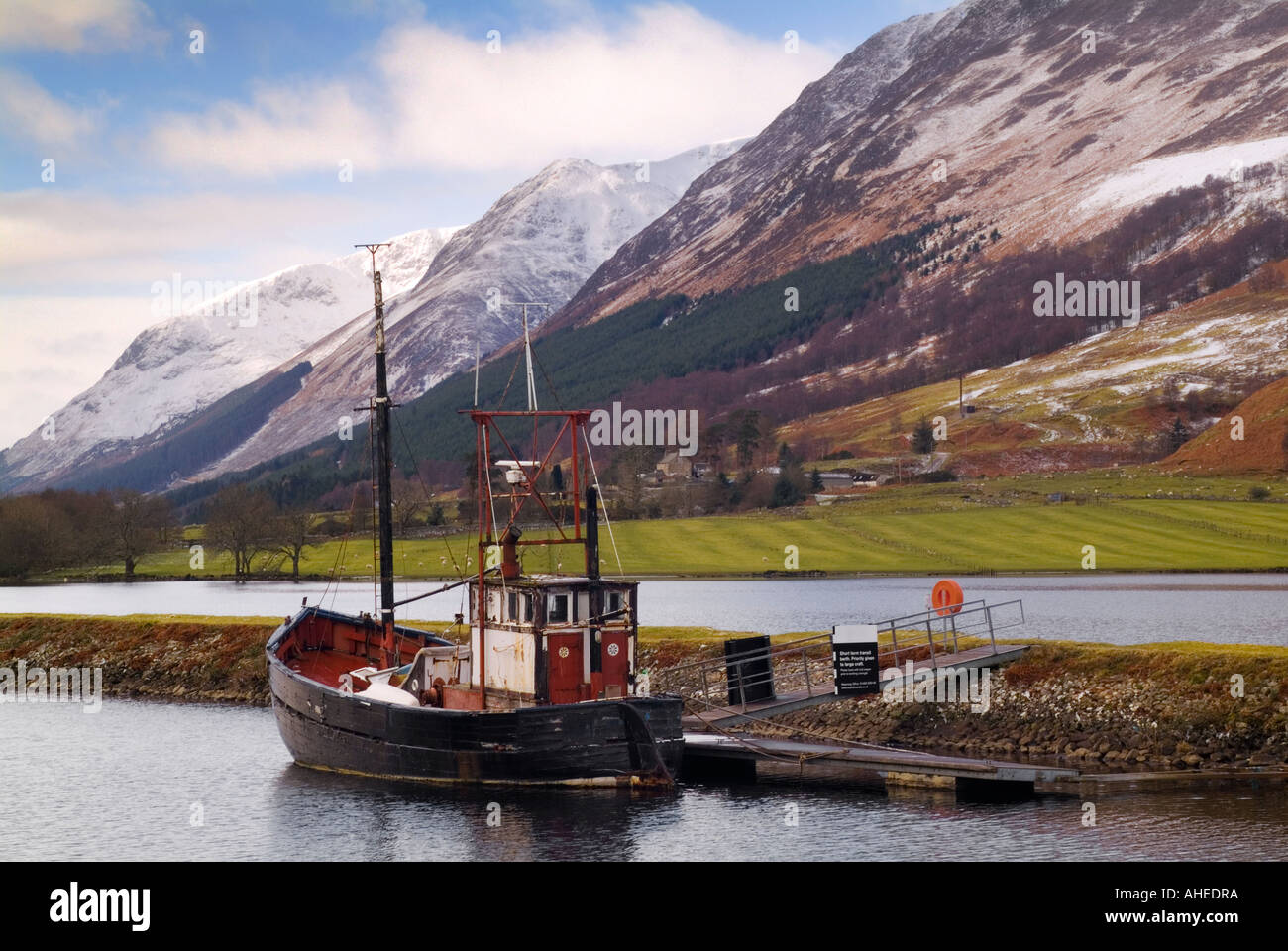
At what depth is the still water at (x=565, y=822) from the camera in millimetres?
36125

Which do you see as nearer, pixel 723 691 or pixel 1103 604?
pixel 723 691

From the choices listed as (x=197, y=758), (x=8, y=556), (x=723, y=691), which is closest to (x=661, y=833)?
(x=723, y=691)

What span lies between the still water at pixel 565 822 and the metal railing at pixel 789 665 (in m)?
5.58

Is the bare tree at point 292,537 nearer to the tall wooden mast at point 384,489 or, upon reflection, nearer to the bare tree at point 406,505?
the bare tree at point 406,505

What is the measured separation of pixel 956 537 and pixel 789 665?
84.9 m

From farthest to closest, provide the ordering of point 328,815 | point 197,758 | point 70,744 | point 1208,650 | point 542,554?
1. point 542,554
2. point 70,744
3. point 197,758
4. point 1208,650
5. point 328,815

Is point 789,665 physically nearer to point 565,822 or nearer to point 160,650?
point 565,822

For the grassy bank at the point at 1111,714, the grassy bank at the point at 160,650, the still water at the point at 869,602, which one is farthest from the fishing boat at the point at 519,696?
the still water at the point at 869,602

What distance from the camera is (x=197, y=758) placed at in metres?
52.8

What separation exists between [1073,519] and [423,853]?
115 m

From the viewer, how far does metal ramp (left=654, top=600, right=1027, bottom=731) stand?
48.2 metres

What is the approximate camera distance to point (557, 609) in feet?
146

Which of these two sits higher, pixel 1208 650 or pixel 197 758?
pixel 1208 650
